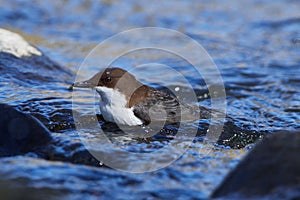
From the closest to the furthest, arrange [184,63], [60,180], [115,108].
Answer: [60,180], [115,108], [184,63]

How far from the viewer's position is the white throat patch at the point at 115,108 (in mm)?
6020

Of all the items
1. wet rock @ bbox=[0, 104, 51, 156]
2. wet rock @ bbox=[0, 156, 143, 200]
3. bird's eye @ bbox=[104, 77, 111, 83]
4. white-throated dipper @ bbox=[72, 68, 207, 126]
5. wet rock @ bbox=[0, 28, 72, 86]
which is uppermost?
wet rock @ bbox=[0, 28, 72, 86]

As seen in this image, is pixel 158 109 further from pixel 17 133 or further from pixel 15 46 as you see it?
pixel 15 46

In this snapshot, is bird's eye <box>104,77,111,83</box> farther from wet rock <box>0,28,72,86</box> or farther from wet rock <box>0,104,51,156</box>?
wet rock <box>0,28,72,86</box>

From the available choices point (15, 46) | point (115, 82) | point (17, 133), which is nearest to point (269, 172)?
point (17, 133)

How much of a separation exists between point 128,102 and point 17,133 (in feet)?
4.47

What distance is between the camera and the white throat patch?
602 cm

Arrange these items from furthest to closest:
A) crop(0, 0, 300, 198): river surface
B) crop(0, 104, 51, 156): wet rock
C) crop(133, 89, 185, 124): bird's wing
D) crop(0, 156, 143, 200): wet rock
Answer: crop(133, 89, 185, 124): bird's wing → crop(0, 104, 51, 156): wet rock → crop(0, 0, 300, 198): river surface → crop(0, 156, 143, 200): wet rock

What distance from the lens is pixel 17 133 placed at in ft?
17.3

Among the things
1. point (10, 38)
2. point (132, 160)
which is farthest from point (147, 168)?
point (10, 38)

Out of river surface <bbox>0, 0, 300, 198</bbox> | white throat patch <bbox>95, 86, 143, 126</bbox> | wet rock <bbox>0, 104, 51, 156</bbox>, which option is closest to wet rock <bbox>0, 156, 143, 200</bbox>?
river surface <bbox>0, 0, 300, 198</bbox>

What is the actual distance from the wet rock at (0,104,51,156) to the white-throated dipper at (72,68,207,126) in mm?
956

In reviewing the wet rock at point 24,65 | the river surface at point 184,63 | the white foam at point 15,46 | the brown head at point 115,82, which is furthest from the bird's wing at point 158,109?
the white foam at point 15,46

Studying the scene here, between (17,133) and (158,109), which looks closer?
(17,133)
